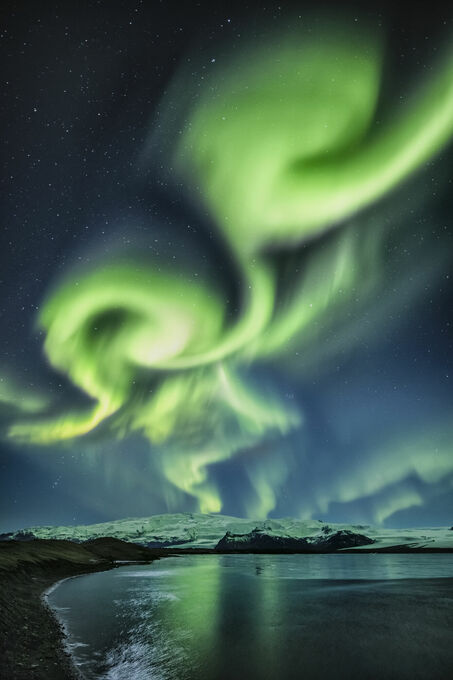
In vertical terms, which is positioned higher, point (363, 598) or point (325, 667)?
point (325, 667)

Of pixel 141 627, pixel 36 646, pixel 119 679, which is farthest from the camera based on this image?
pixel 141 627

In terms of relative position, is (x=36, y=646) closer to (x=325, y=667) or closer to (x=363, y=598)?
(x=325, y=667)

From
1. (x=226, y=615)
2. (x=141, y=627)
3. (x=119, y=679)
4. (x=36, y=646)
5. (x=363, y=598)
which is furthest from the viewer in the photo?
(x=363, y=598)

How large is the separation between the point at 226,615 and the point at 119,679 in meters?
17.1

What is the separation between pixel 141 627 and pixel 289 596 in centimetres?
2147

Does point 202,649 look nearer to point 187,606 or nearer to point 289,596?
point 187,606

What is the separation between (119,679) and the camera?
489 inches

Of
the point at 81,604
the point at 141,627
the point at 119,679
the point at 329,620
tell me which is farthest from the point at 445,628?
the point at 81,604

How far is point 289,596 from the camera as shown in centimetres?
3859

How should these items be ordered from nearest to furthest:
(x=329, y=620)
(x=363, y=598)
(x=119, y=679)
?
(x=119, y=679) → (x=329, y=620) → (x=363, y=598)

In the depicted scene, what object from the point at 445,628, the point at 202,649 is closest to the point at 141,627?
the point at 202,649

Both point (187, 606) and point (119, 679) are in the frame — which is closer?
point (119, 679)

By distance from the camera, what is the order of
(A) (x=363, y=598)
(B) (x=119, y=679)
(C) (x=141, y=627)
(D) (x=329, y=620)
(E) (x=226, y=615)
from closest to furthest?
(B) (x=119, y=679) < (C) (x=141, y=627) < (D) (x=329, y=620) < (E) (x=226, y=615) < (A) (x=363, y=598)

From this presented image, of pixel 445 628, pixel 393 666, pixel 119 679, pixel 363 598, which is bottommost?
pixel 363 598
